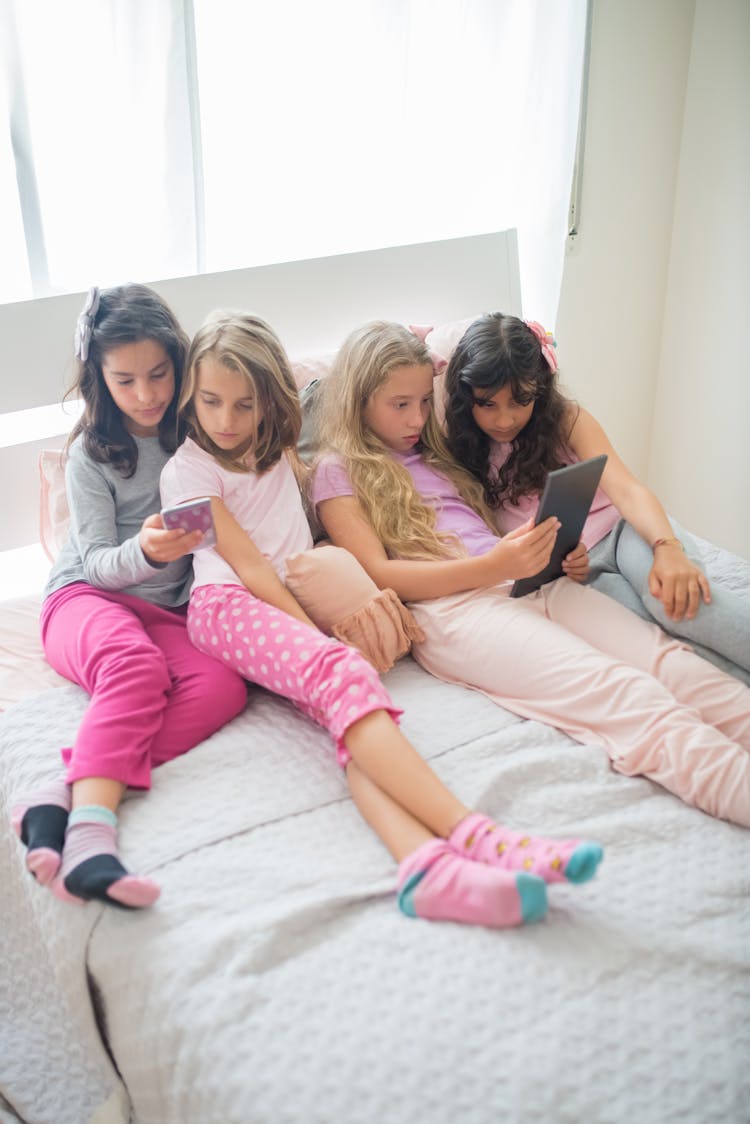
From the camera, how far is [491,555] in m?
1.52

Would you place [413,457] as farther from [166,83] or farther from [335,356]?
[166,83]

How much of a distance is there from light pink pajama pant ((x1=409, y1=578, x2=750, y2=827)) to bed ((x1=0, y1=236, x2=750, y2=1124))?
0.05 m

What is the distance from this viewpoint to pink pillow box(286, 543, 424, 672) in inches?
58.6

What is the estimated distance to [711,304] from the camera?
2.78 m

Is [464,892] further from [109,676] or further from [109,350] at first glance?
[109,350]

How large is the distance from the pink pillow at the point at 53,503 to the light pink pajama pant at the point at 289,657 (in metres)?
0.38

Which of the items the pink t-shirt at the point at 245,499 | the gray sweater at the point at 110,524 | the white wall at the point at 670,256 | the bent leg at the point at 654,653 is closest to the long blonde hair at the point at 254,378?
the pink t-shirt at the point at 245,499

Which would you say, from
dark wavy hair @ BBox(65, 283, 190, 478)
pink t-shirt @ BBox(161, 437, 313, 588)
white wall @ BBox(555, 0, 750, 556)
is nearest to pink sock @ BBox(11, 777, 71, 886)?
pink t-shirt @ BBox(161, 437, 313, 588)

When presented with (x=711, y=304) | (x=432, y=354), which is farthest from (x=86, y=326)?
(x=711, y=304)

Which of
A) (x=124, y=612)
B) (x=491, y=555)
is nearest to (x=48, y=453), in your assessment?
(x=124, y=612)

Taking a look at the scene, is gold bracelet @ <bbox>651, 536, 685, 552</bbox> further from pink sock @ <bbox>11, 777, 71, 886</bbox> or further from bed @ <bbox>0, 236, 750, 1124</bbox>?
pink sock @ <bbox>11, 777, 71, 886</bbox>

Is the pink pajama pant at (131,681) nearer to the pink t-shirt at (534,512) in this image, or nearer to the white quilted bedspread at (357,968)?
the white quilted bedspread at (357,968)

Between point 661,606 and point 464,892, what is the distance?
2.39 feet

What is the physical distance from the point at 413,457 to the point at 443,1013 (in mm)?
1123
